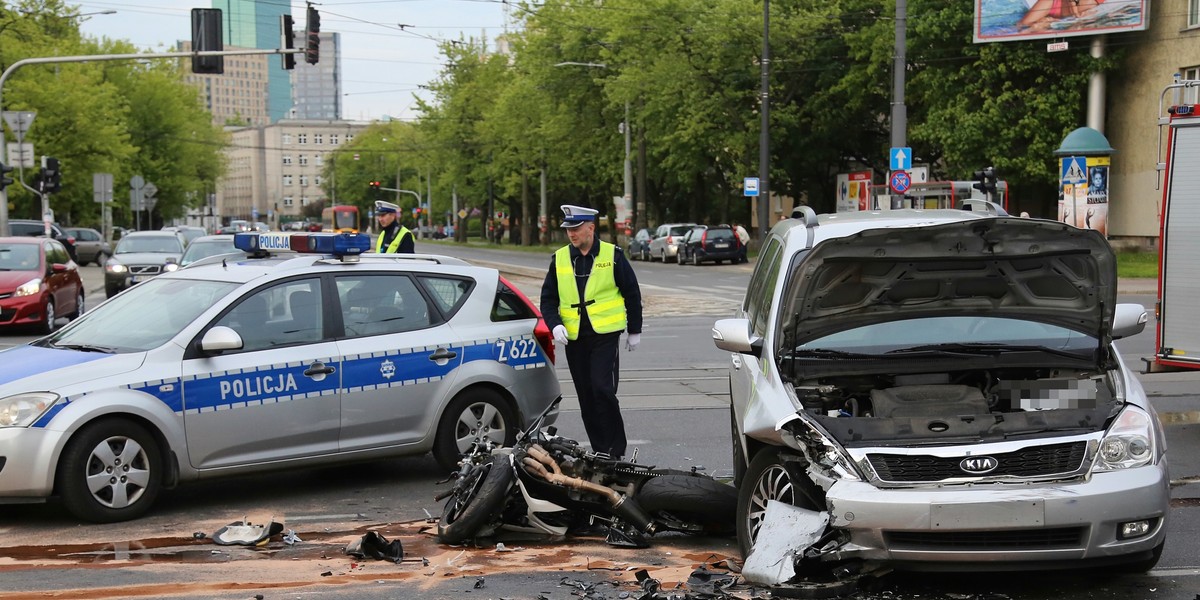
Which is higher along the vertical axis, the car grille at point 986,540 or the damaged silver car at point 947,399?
the damaged silver car at point 947,399

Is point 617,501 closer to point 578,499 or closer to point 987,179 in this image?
point 578,499

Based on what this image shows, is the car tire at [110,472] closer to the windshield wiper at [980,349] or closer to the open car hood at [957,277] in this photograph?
the open car hood at [957,277]

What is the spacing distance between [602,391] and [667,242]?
4246 cm

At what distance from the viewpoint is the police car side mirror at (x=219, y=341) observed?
295 inches

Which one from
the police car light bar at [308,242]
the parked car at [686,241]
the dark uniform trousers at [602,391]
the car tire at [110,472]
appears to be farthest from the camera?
the parked car at [686,241]

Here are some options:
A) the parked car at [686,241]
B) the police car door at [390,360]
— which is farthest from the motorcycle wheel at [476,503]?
the parked car at [686,241]

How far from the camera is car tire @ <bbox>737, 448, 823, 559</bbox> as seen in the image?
5.64 m

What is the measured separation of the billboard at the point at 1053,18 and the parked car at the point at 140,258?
25222mm

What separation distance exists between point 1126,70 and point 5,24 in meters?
40.2

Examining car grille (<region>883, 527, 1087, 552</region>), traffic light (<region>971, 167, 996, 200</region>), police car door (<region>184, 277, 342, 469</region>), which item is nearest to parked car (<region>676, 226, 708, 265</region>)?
traffic light (<region>971, 167, 996, 200</region>)

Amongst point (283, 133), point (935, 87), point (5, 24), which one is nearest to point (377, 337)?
point (935, 87)

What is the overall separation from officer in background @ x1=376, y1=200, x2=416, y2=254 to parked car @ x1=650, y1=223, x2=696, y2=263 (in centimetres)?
3634

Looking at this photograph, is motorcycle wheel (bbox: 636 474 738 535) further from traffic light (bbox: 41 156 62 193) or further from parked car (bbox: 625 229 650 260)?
parked car (bbox: 625 229 650 260)

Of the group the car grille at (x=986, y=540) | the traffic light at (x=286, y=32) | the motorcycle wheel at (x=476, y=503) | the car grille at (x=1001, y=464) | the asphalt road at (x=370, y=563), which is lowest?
the asphalt road at (x=370, y=563)
